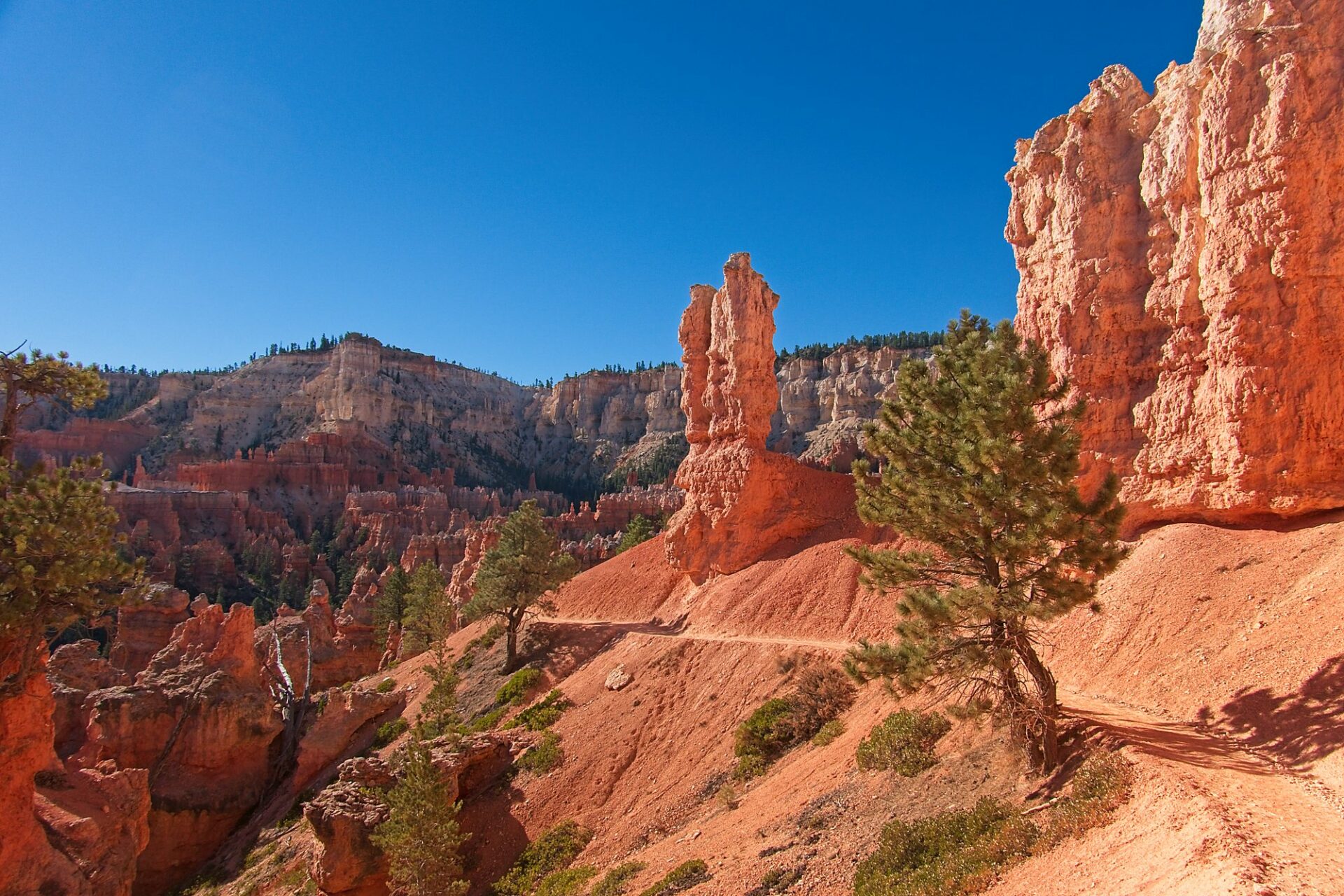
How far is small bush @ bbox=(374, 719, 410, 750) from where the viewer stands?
3086 centimetres

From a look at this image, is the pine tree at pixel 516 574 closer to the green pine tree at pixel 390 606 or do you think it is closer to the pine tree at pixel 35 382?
the green pine tree at pixel 390 606

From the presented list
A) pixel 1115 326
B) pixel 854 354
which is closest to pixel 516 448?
pixel 854 354

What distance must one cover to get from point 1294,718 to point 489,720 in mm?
24823

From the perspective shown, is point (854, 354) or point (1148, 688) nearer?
point (1148, 688)

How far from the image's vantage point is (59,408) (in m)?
123

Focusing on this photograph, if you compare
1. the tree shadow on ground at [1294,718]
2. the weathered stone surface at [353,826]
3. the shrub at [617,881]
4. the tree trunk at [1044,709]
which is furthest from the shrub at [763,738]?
the tree shadow on ground at [1294,718]

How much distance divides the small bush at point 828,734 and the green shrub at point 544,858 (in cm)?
668

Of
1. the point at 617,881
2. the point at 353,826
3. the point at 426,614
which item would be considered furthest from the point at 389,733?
the point at 617,881

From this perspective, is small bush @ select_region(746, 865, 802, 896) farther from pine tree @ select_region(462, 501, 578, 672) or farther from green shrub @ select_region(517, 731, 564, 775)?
pine tree @ select_region(462, 501, 578, 672)

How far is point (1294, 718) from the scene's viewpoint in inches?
448

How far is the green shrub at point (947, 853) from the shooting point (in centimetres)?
956

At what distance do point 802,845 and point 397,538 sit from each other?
250 feet

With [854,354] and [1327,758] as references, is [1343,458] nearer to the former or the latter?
[1327,758]

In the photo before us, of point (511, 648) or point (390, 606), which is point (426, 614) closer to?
point (511, 648)
